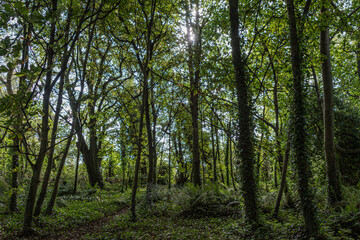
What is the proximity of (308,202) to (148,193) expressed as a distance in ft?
22.0

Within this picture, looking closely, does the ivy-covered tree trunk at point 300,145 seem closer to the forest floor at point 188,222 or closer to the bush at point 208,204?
the forest floor at point 188,222

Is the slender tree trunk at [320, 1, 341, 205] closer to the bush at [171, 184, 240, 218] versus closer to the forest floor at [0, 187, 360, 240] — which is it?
the forest floor at [0, 187, 360, 240]

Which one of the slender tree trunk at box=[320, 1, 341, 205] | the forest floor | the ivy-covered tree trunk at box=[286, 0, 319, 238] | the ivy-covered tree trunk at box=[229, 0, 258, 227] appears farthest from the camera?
the slender tree trunk at box=[320, 1, 341, 205]

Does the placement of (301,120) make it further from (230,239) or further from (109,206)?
(109,206)

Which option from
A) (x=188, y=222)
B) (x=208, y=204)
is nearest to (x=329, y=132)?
(x=208, y=204)

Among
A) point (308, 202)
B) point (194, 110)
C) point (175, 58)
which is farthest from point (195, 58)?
point (308, 202)

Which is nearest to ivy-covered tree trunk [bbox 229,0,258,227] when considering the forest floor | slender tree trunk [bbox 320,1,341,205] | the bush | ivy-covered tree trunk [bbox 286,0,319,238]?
the forest floor

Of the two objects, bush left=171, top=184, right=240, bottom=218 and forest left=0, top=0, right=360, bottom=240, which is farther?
bush left=171, top=184, right=240, bottom=218

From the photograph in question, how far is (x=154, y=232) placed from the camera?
6125 mm

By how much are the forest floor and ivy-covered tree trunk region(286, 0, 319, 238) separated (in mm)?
324

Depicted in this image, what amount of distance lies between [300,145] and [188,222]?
4651 millimetres

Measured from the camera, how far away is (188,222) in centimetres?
758

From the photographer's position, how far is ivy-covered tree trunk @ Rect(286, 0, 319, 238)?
458 centimetres

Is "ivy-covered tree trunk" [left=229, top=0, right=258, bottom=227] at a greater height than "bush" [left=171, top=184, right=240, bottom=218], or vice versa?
"ivy-covered tree trunk" [left=229, top=0, right=258, bottom=227]
